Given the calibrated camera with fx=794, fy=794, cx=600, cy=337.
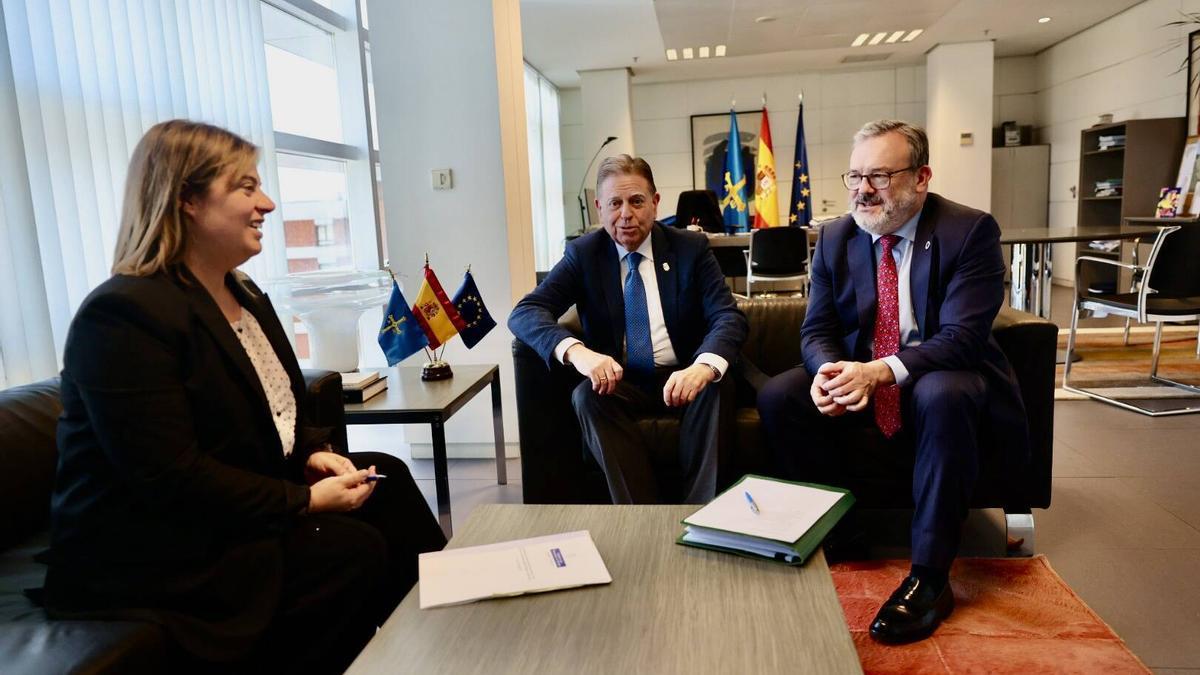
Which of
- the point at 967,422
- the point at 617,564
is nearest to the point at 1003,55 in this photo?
the point at 967,422

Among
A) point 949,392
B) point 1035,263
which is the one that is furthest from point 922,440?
point 1035,263

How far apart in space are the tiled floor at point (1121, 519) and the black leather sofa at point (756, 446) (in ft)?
0.72

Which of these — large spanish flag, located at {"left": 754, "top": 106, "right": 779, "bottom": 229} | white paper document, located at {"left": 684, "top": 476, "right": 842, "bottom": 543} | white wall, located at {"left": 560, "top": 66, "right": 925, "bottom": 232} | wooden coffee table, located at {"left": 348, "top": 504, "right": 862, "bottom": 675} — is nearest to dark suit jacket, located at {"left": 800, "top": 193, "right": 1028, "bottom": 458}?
white paper document, located at {"left": 684, "top": 476, "right": 842, "bottom": 543}

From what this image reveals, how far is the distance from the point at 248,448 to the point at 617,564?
669 mm

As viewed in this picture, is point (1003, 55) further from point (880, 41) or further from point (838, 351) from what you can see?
point (838, 351)

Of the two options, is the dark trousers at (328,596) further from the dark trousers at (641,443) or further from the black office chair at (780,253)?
the black office chair at (780,253)

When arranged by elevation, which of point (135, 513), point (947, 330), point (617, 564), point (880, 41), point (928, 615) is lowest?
point (928, 615)

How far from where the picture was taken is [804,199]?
750 centimetres

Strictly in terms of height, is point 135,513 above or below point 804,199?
below

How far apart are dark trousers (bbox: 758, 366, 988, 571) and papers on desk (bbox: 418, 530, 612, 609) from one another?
0.86m

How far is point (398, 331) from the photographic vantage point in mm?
2598

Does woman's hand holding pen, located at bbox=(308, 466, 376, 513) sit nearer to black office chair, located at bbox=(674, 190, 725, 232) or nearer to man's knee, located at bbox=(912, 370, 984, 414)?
man's knee, located at bbox=(912, 370, 984, 414)

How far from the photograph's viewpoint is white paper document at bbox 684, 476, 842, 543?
4.32 feet

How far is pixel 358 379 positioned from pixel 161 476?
3.94 ft
